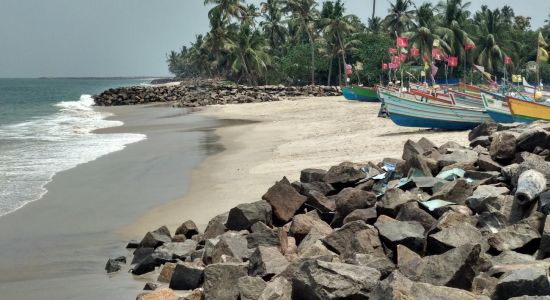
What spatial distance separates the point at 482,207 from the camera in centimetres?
786

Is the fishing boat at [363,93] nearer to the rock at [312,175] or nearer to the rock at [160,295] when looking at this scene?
the rock at [312,175]

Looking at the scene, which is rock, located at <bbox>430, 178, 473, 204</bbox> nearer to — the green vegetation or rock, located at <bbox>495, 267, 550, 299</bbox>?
rock, located at <bbox>495, 267, 550, 299</bbox>

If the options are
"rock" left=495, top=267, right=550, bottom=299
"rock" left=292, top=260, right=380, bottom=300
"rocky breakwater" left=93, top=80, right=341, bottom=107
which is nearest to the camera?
"rock" left=495, top=267, right=550, bottom=299

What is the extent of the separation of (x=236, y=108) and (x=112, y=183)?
31592 millimetres

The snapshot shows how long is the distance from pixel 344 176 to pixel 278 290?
4882mm

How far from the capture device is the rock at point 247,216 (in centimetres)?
846

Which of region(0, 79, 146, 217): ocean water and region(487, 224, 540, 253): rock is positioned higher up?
region(487, 224, 540, 253): rock

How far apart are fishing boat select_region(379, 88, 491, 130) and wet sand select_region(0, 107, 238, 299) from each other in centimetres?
695

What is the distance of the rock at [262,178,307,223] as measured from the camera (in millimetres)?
8961

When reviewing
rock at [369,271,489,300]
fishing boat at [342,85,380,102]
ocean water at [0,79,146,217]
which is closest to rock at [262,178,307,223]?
rock at [369,271,489,300]

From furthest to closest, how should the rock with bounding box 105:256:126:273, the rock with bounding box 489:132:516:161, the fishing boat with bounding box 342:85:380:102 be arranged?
the fishing boat with bounding box 342:85:380:102
the rock with bounding box 489:132:516:161
the rock with bounding box 105:256:126:273

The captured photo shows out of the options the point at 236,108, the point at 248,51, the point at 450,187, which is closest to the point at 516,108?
the point at 450,187

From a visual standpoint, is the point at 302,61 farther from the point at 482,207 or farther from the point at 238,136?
the point at 482,207

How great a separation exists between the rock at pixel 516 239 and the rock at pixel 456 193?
1.73m
